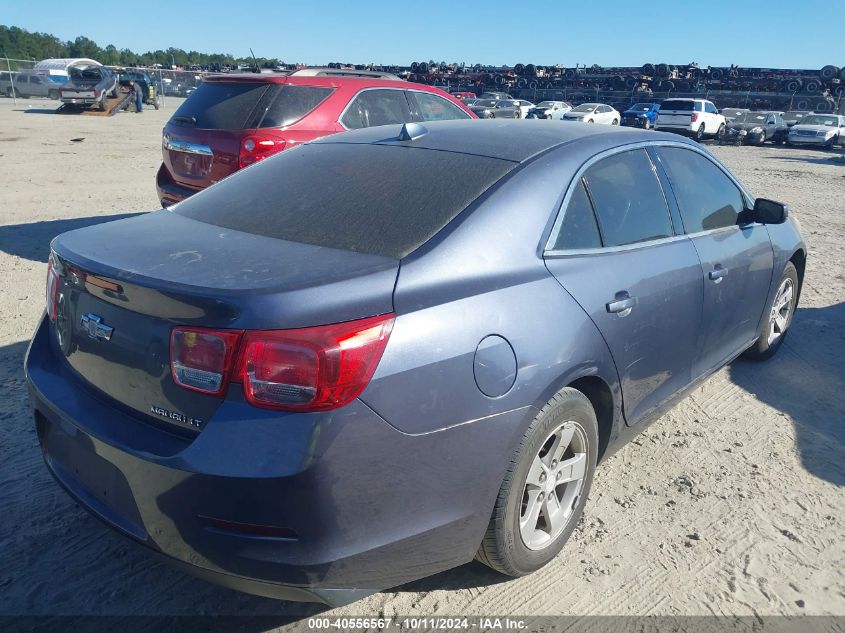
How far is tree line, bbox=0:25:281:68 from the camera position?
79.2 m

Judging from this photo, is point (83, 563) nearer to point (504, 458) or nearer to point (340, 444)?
point (340, 444)

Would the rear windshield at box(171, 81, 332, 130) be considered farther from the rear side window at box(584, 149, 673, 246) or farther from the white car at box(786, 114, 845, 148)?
the white car at box(786, 114, 845, 148)

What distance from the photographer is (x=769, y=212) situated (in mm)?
3926

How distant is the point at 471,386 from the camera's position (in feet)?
6.94

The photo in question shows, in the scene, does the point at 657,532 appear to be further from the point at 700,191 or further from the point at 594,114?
the point at 594,114


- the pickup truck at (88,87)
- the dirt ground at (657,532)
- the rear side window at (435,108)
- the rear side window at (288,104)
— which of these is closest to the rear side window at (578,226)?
the dirt ground at (657,532)

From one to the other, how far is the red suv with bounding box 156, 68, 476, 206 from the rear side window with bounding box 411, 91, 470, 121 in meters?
0.32

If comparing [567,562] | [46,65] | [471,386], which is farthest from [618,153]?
[46,65]

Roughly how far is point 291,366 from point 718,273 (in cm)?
249

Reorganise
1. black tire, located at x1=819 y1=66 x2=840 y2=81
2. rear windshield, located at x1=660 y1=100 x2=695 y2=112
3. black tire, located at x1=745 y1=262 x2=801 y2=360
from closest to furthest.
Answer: black tire, located at x1=745 y1=262 x2=801 y2=360, rear windshield, located at x1=660 y1=100 x2=695 y2=112, black tire, located at x1=819 y1=66 x2=840 y2=81

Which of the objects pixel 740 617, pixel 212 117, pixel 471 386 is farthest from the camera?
pixel 212 117

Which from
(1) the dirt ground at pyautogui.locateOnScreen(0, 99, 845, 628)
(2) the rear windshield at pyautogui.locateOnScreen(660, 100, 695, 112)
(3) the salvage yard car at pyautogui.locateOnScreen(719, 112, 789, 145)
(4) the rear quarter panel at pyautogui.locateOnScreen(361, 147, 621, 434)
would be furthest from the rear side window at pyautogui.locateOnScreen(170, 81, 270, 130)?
(3) the salvage yard car at pyautogui.locateOnScreen(719, 112, 789, 145)

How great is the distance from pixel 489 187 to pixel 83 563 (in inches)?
83.3

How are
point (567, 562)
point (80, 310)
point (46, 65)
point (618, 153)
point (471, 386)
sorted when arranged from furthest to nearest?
point (46, 65) < point (618, 153) < point (567, 562) < point (80, 310) < point (471, 386)
